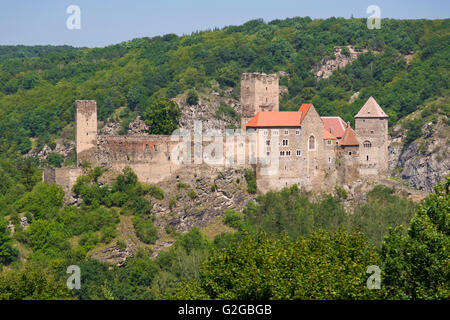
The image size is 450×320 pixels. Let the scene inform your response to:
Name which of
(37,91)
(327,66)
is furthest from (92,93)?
(327,66)

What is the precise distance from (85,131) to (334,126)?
64.2 ft

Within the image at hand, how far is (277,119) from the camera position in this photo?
71.2 meters

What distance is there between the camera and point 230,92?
110m

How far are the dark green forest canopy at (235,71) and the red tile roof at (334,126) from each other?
86.2 feet

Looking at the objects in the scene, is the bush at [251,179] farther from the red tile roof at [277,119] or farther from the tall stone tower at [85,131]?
the tall stone tower at [85,131]

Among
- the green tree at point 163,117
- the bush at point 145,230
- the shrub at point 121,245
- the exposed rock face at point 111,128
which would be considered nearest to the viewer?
the shrub at point 121,245

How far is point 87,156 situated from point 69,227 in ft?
19.2

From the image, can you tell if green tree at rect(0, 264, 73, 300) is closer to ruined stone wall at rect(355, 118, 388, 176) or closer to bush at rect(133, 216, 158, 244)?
bush at rect(133, 216, 158, 244)

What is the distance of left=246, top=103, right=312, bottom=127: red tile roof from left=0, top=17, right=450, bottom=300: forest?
4.20 m

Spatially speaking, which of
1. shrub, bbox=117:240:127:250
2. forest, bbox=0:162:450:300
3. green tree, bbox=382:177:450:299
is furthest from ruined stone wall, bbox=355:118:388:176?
green tree, bbox=382:177:450:299

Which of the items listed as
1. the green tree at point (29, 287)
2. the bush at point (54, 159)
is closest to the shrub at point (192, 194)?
the green tree at point (29, 287)

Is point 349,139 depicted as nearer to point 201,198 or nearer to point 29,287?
point 201,198

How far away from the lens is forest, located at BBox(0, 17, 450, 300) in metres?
42.5

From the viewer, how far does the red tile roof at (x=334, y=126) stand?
7331 centimetres
